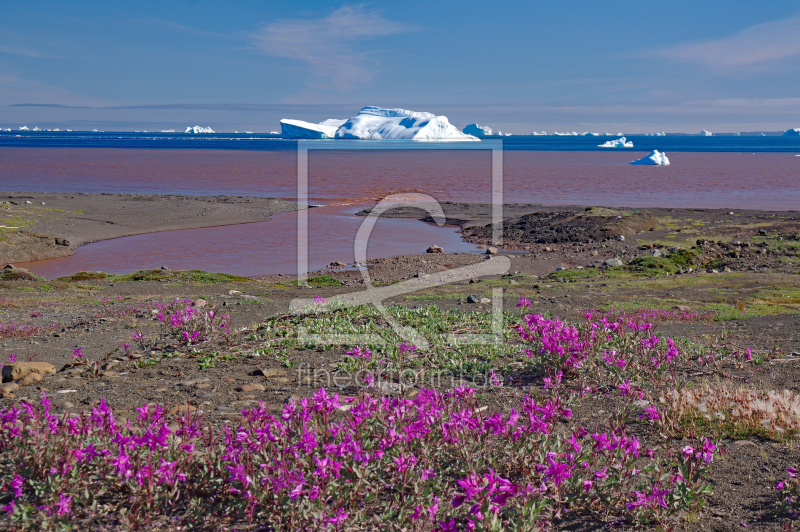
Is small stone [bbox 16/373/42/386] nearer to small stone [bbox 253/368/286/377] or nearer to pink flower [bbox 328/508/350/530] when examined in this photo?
small stone [bbox 253/368/286/377]

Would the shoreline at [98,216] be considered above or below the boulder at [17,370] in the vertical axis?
above

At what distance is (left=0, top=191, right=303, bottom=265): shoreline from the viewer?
26469mm

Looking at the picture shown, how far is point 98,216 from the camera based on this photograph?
121 ft

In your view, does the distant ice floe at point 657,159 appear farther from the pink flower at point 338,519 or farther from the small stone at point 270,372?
the pink flower at point 338,519

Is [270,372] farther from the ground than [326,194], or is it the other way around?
[326,194]

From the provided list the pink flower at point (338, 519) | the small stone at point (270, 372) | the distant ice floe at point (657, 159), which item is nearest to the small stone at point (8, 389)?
the small stone at point (270, 372)

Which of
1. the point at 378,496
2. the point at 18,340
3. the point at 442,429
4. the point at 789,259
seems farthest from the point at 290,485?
the point at 789,259

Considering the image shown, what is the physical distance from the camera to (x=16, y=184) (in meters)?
57.8

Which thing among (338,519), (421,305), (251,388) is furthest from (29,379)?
(421,305)

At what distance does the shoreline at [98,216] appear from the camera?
2647cm

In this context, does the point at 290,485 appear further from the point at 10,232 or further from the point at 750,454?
the point at 10,232

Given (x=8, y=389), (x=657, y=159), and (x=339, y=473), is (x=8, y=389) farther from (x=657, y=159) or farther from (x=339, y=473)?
(x=657, y=159)

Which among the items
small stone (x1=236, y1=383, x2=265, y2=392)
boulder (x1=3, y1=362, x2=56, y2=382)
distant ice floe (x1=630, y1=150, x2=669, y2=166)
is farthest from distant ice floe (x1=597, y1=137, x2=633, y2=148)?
boulder (x1=3, y1=362, x2=56, y2=382)

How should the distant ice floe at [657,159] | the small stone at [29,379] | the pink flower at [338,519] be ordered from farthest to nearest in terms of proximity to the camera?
the distant ice floe at [657,159] → the small stone at [29,379] → the pink flower at [338,519]
